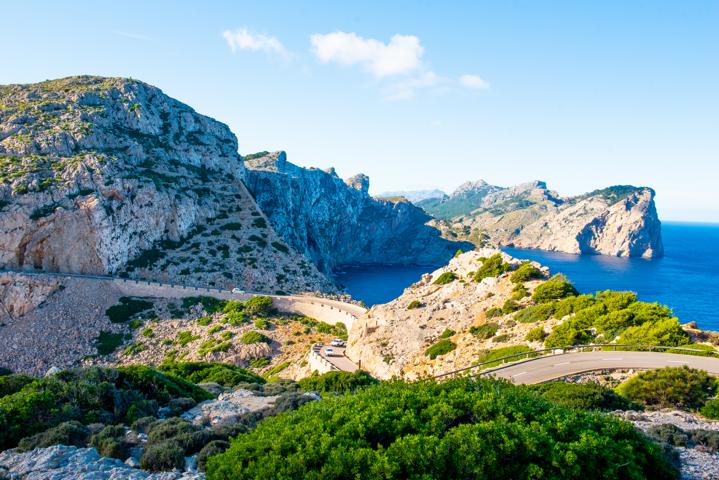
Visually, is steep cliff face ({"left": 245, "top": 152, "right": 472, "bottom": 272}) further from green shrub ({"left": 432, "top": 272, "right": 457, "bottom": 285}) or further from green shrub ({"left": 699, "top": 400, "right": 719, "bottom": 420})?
green shrub ({"left": 699, "top": 400, "right": 719, "bottom": 420})

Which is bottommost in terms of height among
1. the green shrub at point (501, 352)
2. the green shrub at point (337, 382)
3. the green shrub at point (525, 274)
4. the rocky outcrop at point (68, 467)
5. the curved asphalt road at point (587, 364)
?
Answer: the green shrub at point (337, 382)

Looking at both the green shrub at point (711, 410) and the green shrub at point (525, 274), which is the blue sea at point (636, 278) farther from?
the green shrub at point (711, 410)

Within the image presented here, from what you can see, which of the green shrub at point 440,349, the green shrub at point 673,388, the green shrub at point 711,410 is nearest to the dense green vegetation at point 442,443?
the green shrub at point 711,410

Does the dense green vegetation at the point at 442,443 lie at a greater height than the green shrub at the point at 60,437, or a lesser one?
greater

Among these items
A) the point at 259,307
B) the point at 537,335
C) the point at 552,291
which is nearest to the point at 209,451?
the point at 537,335

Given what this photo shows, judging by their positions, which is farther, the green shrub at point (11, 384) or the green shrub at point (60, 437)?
the green shrub at point (11, 384)

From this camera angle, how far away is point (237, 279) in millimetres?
71438

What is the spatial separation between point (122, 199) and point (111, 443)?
227 feet

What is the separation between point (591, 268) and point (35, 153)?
14820cm

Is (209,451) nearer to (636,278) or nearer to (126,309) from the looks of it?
(126,309)

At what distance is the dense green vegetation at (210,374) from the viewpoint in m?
30.0

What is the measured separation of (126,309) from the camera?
2360 inches

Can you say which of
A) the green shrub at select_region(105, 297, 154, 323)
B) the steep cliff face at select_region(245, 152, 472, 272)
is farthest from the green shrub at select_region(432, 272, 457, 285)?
the steep cliff face at select_region(245, 152, 472, 272)

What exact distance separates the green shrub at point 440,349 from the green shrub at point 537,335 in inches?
200
